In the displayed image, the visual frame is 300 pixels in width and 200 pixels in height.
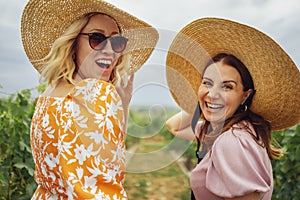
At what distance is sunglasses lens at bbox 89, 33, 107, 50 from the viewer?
1793mm

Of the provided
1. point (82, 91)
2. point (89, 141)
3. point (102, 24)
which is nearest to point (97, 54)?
point (102, 24)

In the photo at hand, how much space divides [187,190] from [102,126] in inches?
214

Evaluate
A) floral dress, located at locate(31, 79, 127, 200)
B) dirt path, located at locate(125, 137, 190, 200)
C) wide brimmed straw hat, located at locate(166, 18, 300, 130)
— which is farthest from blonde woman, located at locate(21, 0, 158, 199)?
dirt path, located at locate(125, 137, 190, 200)

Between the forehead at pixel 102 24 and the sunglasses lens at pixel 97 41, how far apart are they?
0.04 metres

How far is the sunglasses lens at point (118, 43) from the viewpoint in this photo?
181 cm

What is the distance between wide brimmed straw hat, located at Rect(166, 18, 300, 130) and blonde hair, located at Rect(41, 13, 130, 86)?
0.25 m

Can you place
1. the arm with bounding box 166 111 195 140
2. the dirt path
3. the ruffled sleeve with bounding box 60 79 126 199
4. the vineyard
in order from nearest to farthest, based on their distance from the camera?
1. the ruffled sleeve with bounding box 60 79 126 199
2. the vineyard
3. the arm with bounding box 166 111 195 140
4. the dirt path

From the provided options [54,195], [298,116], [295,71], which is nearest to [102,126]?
[54,195]

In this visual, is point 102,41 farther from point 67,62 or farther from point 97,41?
point 67,62

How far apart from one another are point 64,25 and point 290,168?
2.85 metres

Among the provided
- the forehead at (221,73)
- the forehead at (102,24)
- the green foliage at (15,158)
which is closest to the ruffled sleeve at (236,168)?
the forehead at (221,73)

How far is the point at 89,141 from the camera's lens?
1.52 meters

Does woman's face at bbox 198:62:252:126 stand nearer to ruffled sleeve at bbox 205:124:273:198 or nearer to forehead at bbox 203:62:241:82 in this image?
forehead at bbox 203:62:241:82

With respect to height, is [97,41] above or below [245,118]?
above
